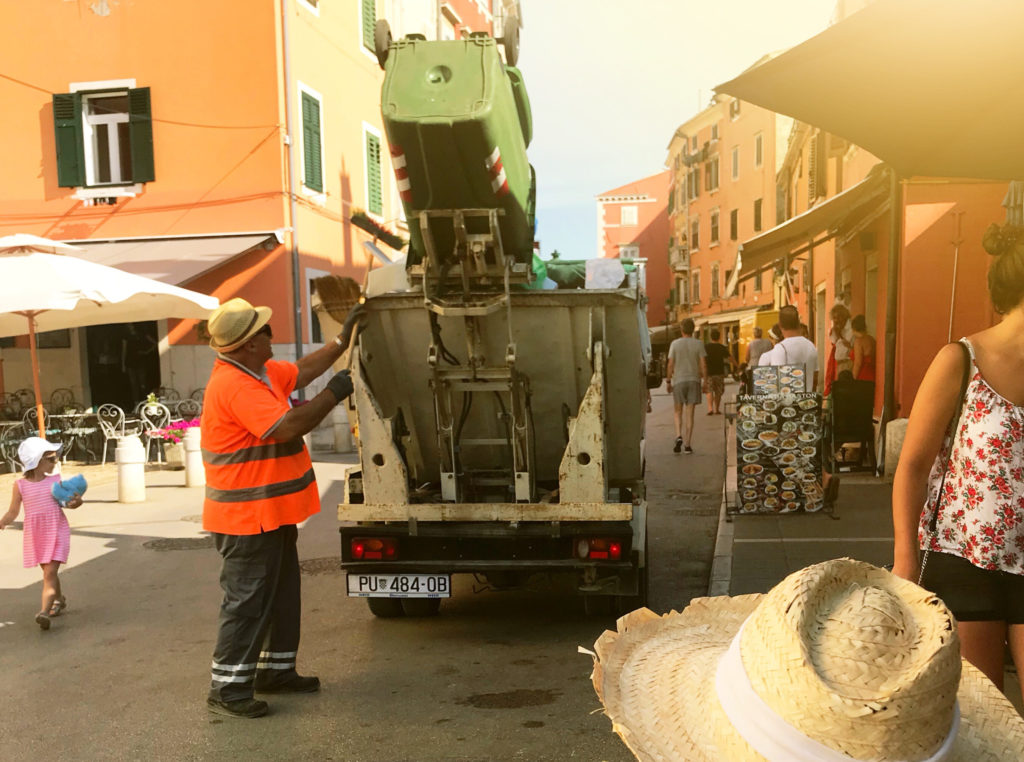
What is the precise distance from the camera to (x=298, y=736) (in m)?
4.24

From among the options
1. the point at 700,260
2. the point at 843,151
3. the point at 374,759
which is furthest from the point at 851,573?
the point at 700,260

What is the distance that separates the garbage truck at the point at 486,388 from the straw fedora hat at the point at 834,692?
11.0ft

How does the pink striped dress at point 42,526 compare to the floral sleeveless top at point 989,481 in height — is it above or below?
below

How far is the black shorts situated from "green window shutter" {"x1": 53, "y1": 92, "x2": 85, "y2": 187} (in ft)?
58.7

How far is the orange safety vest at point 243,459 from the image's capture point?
4.45 m

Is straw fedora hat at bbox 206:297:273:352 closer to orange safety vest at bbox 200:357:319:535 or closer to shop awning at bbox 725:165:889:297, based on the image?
orange safety vest at bbox 200:357:319:535

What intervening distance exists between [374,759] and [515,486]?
5.93ft

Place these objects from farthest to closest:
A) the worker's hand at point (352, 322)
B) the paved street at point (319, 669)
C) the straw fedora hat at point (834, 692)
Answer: the worker's hand at point (352, 322) → the paved street at point (319, 669) → the straw fedora hat at point (834, 692)

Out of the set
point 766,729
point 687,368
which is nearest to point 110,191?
point 687,368

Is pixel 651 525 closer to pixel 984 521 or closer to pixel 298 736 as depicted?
pixel 298 736

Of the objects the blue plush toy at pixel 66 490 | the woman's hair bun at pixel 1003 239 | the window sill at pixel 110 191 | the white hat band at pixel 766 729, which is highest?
the window sill at pixel 110 191

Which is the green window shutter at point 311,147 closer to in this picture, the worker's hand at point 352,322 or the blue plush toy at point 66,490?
the blue plush toy at point 66,490

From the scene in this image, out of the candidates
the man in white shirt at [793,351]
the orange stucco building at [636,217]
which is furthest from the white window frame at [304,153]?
the orange stucco building at [636,217]

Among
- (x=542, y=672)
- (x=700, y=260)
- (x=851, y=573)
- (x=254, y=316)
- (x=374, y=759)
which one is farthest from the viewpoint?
(x=700, y=260)
